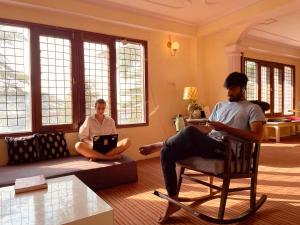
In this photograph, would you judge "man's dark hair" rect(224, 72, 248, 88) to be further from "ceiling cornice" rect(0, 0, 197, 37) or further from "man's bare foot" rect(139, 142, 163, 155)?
"ceiling cornice" rect(0, 0, 197, 37)

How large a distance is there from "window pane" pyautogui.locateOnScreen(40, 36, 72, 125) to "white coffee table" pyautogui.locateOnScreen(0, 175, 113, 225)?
1860 millimetres

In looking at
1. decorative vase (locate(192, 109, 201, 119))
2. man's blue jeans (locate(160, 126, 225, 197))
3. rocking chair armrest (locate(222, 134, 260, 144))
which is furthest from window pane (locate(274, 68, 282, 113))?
man's blue jeans (locate(160, 126, 225, 197))

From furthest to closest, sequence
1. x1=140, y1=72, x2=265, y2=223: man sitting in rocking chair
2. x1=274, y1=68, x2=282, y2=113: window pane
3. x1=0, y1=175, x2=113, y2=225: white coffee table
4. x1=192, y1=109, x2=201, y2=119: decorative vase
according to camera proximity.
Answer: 1. x1=274, y1=68, x2=282, y2=113: window pane
2. x1=192, y1=109, x2=201, y2=119: decorative vase
3. x1=140, y1=72, x2=265, y2=223: man sitting in rocking chair
4. x1=0, y1=175, x2=113, y2=225: white coffee table

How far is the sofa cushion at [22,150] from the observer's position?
3.00 metres

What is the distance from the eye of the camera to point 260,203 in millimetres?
2217

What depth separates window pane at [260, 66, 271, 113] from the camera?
6.59m

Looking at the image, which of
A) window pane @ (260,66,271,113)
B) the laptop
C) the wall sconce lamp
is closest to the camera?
the laptop

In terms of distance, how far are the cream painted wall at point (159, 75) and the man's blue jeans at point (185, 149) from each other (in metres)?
2.03

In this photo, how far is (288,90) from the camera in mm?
7320

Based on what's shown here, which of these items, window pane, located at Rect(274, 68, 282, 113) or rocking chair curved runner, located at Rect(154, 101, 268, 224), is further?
window pane, located at Rect(274, 68, 282, 113)

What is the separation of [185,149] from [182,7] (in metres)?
2.72

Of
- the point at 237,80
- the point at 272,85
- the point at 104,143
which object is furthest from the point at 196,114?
the point at 272,85

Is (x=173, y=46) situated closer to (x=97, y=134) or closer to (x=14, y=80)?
(x=97, y=134)

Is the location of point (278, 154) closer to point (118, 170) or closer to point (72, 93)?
point (118, 170)
